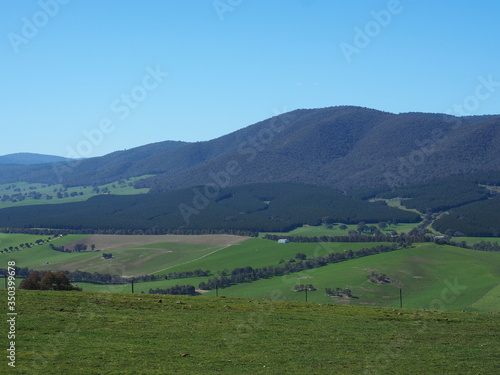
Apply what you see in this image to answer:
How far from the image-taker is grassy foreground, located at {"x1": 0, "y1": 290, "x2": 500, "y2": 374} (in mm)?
19406

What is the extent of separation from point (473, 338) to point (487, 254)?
8060 centimetres

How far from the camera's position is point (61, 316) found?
2517 centimetres

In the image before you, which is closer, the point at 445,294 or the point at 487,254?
the point at 445,294

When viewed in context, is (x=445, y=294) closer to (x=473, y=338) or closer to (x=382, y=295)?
(x=382, y=295)

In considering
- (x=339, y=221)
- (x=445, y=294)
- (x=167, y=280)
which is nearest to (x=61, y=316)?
(x=445, y=294)

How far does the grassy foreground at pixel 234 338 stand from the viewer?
764 inches

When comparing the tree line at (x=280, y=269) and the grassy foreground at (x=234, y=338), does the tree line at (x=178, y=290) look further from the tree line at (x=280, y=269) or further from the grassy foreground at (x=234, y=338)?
the grassy foreground at (x=234, y=338)

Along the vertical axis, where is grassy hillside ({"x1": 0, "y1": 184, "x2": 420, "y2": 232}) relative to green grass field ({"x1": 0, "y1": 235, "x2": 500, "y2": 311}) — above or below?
above

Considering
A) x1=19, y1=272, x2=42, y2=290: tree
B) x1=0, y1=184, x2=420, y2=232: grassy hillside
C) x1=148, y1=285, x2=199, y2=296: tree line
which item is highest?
x1=0, y1=184, x2=420, y2=232: grassy hillside

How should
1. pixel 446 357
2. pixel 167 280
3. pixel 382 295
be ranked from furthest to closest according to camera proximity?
1. pixel 167 280
2. pixel 382 295
3. pixel 446 357

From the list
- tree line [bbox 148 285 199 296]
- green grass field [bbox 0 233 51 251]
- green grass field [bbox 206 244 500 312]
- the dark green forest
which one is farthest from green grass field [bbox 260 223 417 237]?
tree line [bbox 148 285 199 296]

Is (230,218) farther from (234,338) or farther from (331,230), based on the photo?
(234,338)

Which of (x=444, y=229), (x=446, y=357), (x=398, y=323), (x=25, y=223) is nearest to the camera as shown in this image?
(x=446, y=357)

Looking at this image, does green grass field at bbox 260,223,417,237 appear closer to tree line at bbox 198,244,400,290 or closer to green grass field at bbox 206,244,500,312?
tree line at bbox 198,244,400,290
